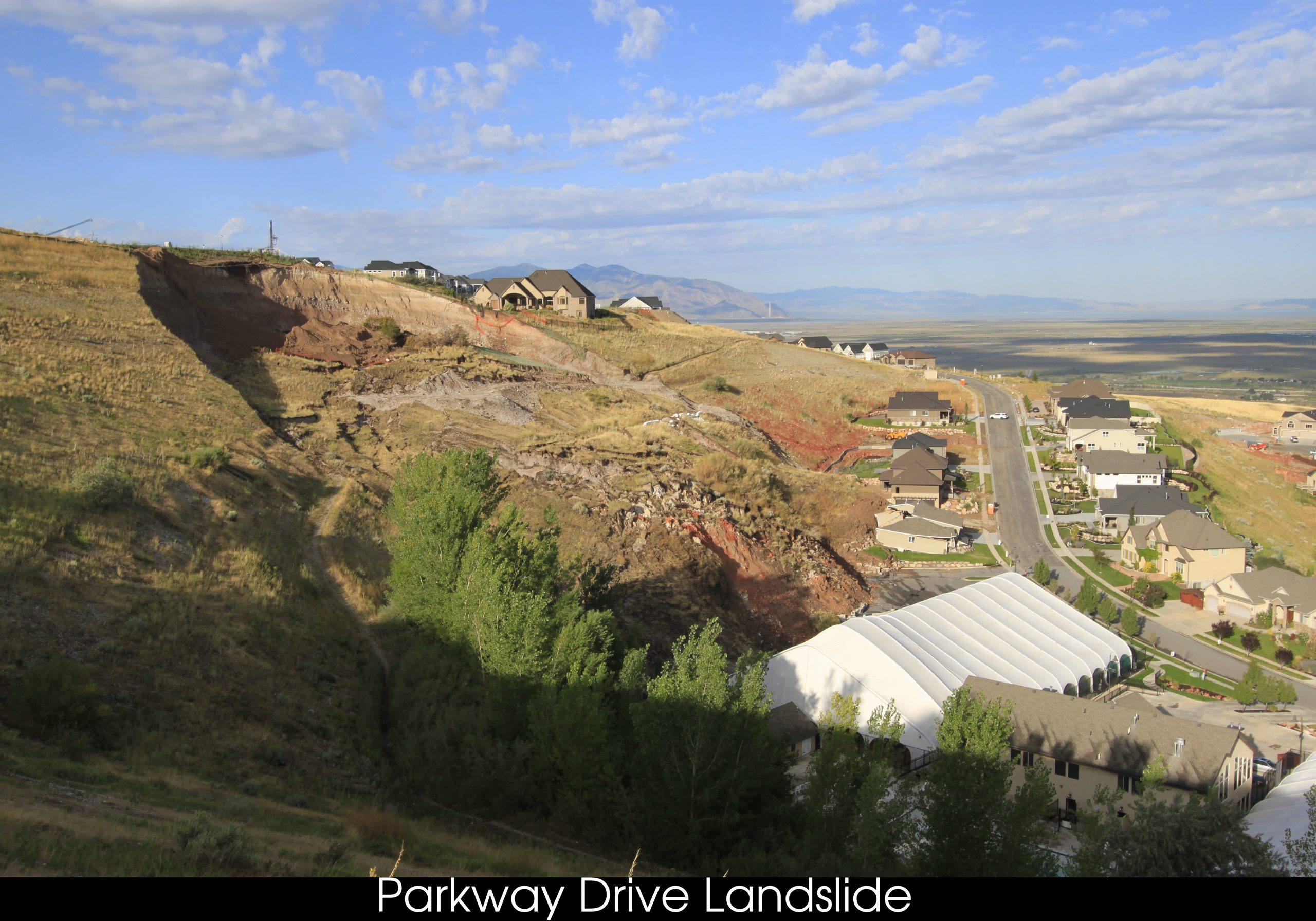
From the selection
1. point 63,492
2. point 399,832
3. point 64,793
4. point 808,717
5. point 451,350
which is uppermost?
point 451,350

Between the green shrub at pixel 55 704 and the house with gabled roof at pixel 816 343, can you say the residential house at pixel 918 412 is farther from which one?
the green shrub at pixel 55 704

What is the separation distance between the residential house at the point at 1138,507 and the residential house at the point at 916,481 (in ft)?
31.3

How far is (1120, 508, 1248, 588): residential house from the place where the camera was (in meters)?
43.8

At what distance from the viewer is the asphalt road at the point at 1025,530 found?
1378 inches

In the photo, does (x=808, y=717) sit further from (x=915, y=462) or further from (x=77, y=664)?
(x=915, y=462)

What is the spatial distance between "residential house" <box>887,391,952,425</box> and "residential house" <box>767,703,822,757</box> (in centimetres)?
5202

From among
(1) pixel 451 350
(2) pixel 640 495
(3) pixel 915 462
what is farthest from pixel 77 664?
(3) pixel 915 462

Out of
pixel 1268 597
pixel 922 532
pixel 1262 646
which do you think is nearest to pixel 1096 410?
pixel 922 532

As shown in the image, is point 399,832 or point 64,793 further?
point 399,832

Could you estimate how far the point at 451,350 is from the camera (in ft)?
193

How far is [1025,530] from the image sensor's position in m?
52.0

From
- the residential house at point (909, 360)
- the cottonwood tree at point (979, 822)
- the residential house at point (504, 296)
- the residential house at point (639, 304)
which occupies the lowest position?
the cottonwood tree at point (979, 822)

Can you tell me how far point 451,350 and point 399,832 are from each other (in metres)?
48.8

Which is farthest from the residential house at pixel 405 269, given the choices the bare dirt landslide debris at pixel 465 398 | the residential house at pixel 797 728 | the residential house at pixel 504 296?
the residential house at pixel 797 728
